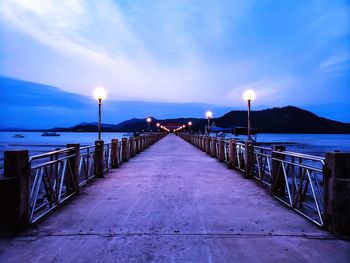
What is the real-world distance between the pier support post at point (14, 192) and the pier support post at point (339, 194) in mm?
4679

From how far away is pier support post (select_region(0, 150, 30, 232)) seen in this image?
4.65m

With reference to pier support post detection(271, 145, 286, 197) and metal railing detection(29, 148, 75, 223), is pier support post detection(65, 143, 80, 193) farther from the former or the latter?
pier support post detection(271, 145, 286, 197)

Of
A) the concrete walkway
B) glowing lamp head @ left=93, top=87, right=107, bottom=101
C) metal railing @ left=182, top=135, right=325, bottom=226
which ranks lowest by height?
the concrete walkway

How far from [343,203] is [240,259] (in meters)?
1.88

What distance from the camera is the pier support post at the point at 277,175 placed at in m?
7.16

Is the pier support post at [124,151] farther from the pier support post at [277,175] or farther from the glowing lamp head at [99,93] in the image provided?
the pier support post at [277,175]

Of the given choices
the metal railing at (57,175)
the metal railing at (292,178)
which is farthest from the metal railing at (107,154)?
the metal railing at (292,178)

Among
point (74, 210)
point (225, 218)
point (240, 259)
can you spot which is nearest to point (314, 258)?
point (240, 259)

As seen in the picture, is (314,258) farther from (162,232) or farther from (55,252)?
(55,252)

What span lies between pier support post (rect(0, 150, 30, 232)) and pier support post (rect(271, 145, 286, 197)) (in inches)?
205

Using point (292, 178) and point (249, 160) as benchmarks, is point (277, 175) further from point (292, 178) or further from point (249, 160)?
point (249, 160)

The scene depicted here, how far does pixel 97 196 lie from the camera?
7.39 metres

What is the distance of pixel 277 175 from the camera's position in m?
7.18

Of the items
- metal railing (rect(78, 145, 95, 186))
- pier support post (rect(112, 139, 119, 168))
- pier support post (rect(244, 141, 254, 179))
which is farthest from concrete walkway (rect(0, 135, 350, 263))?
pier support post (rect(112, 139, 119, 168))
